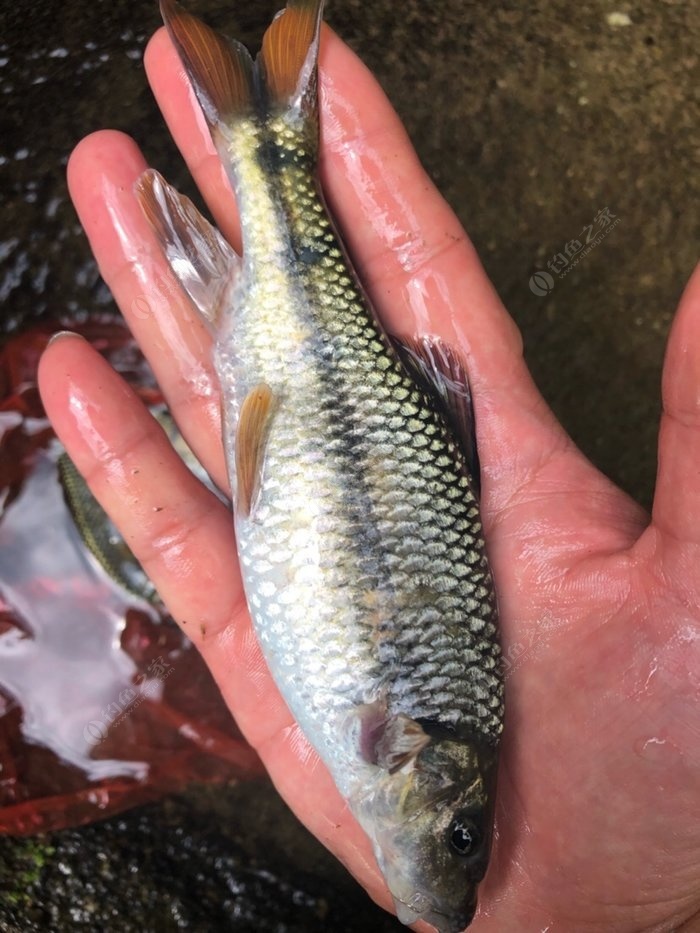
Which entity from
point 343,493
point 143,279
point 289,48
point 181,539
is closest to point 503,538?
point 343,493

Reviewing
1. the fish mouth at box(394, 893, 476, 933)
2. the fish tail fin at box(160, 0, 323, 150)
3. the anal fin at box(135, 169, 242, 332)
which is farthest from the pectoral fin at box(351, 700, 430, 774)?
the fish tail fin at box(160, 0, 323, 150)

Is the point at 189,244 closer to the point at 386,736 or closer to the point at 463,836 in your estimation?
the point at 386,736

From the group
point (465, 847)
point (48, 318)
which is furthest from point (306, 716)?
point (48, 318)

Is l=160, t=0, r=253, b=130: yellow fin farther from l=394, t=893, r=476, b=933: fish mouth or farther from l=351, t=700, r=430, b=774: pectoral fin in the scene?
l=394, t=893, r=476, b=933: fish mouth

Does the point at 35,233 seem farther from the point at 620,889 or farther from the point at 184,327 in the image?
the point at 620,889

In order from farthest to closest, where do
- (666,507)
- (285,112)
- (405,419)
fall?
(285,112)
(405,419)
(666,507)

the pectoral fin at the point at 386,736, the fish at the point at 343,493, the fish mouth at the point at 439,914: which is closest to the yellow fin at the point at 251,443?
the fish at the point at 343,493
